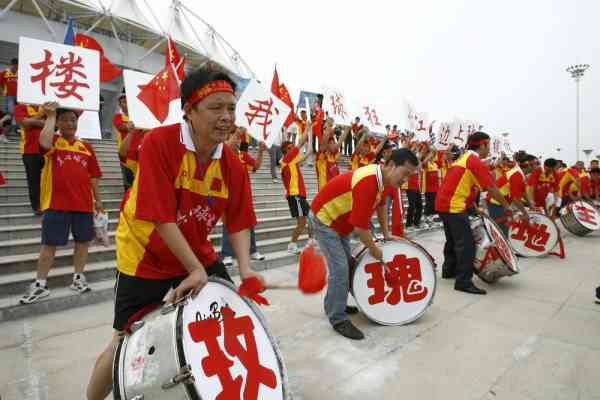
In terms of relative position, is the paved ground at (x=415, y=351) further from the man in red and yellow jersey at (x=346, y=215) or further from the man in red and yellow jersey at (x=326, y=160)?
the man in red and yellow jersey at (x=326, y=160)

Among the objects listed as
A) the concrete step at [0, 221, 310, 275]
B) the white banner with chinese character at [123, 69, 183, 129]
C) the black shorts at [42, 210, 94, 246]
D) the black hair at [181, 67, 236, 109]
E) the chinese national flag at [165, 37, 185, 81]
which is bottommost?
the concrete step at [0, 221, 310, 275]

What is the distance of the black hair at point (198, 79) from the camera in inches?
62.4

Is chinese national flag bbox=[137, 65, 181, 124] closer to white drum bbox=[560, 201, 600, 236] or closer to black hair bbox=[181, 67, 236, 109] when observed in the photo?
black hair bbox=[181, 67, 236, 109]

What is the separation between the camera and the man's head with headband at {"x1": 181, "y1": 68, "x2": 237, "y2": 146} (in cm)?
157

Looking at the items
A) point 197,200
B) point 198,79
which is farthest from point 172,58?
point 197,200

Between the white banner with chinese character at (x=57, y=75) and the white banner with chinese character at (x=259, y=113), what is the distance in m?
2.05

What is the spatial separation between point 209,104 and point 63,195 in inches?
111

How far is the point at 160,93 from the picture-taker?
174 inches

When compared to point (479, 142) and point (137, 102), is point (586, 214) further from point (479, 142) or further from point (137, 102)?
point (137, 102)

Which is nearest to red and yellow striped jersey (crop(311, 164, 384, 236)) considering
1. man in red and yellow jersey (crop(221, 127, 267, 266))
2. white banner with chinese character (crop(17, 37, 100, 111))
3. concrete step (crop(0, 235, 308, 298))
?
man in red and yellow jersey (crop(221, 127, 267, 266))

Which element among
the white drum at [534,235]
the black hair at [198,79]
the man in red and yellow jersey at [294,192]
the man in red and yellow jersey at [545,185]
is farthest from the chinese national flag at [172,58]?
the man in red and yellow jersey at [545,185]

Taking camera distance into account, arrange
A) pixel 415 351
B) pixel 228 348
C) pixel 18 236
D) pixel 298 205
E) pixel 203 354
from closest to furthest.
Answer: pixel 203 354 → pixel 228 348 → pixel 415 351 → pixel 18 236 → pixel 298 205

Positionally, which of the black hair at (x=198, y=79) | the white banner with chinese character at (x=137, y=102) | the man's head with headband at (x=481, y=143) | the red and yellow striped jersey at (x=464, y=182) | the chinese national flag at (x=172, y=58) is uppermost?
the chinese national flag at (x=172, y=58)

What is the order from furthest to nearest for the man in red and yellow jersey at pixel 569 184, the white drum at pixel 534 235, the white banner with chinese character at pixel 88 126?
the man in red and yellow jersey at pixel 569 184 → the white banner with chinese character at pixel 88 126 → the white drum at pixel 534 235
